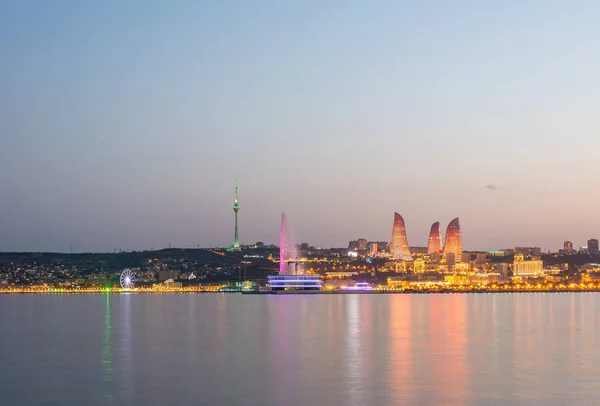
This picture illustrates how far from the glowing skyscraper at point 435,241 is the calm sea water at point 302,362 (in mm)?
111500

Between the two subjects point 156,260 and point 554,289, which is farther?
point 156,260

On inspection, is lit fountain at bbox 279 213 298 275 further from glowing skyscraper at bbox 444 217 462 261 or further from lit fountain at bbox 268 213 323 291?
glowing skyscraper at bbox 444 217 462 261

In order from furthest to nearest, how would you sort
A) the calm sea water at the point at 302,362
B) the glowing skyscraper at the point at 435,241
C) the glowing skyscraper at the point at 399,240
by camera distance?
1. the glowing skyscraper at the point at 435,241
2. the glowing skyscraper at the point at 399,240
3. the calm sea water at the point at 302,362

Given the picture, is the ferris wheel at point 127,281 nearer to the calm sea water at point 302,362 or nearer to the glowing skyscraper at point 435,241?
the glowing skyscraper at point 435,241

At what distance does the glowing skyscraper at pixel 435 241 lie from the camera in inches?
6417

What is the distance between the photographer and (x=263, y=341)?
38.6m

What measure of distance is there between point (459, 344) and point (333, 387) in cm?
1292

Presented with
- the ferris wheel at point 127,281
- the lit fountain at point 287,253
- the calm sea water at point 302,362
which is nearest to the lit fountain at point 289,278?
the lit fountain at point 287,253

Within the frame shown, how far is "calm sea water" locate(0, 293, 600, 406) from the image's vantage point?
2353cm

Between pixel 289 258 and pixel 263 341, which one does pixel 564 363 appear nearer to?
pixel 263 341

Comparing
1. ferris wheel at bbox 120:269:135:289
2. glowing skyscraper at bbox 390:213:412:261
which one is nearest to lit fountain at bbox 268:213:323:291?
ferris wheel at bbox 120:269:135:289

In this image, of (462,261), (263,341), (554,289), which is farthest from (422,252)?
(263,341)

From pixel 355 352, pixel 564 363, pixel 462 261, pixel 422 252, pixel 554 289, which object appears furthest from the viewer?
pixel 422 252

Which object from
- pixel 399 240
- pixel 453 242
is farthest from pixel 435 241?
pixel 399 240
